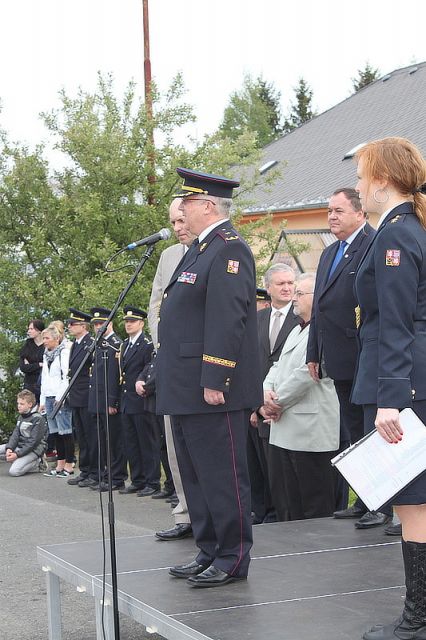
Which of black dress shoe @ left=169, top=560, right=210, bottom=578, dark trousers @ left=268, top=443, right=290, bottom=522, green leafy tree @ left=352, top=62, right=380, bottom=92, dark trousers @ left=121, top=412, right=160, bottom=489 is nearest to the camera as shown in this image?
black dress shoe @ left=169, top=560, right=210, bottom=578

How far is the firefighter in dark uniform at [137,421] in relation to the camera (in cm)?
1085

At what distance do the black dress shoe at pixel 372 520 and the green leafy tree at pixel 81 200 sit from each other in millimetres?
8327

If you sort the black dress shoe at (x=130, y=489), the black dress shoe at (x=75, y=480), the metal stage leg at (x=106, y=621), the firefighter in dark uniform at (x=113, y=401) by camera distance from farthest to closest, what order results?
the black dress shoe at (x=75, y=480)
the firefighter in dark uniform at (x=113, y=401)
the black dress shoe at (x=130, y=489)
the metal stage leg at (x=106, y=621)

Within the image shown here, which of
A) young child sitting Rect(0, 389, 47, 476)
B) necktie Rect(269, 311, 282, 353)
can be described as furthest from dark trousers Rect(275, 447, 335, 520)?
young child sitting Rect(0, 389, 47, 476)

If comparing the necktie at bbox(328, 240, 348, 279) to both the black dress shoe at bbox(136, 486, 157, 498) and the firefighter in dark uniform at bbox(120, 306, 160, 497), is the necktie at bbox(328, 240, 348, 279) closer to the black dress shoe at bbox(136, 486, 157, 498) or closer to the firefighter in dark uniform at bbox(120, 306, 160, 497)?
the firefighter in dark uniform at bbox(120, 306, 160, 497)

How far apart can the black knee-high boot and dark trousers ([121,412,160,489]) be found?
22.6 feet

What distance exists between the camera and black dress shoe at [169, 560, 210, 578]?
5078 mm

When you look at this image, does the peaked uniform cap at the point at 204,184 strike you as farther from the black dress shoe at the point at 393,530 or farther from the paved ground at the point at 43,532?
the black dress shoe at the point at 393,530

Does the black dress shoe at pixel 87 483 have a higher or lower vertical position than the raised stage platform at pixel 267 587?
lower

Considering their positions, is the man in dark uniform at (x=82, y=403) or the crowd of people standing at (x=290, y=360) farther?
the man in dark uniform at (x=82, y=403)

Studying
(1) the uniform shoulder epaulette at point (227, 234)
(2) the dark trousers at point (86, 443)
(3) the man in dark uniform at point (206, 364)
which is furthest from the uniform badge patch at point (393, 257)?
(2) the dark trousers at point (86, 443)

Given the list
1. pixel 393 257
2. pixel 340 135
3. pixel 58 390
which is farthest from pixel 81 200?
pixel 340 135

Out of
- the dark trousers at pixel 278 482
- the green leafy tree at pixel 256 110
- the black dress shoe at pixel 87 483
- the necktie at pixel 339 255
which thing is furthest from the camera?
the green leafy tree at pixel 256 110

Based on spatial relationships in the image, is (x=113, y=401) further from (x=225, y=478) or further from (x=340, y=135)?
(x=340, y=135)
